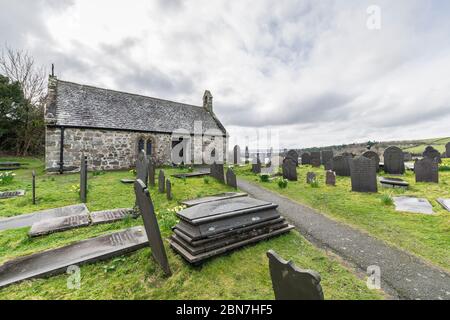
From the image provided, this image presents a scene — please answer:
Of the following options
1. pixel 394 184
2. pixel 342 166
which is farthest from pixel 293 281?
pixel 342 166

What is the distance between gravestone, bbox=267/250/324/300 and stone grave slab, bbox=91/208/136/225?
4015 mm

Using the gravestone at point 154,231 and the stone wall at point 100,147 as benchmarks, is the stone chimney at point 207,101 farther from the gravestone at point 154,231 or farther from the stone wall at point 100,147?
the gravestone at point 154,231

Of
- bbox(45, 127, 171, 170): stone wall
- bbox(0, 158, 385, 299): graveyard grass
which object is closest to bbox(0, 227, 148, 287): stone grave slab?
bbox(0, 158, 385, 299): graveyard grass

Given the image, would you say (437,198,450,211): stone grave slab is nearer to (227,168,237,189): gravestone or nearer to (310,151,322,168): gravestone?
(227,168,237,189): gravestone

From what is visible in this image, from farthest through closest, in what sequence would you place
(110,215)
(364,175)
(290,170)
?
(290,170), (364,175), (110,215)

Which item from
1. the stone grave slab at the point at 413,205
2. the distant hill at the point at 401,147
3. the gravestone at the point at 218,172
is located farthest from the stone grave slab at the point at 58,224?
the distant hill at the point at 401,147

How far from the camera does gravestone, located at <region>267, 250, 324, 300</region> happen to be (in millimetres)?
1588

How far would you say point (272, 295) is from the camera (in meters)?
2.30

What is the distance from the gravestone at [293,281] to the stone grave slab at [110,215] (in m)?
4.02

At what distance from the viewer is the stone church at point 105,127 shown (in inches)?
512

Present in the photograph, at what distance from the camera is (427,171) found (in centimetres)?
880

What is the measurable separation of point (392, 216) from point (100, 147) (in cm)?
1640

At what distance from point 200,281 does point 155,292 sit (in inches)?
21.6

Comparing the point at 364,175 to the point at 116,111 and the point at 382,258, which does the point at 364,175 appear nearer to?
the point at 382,258
